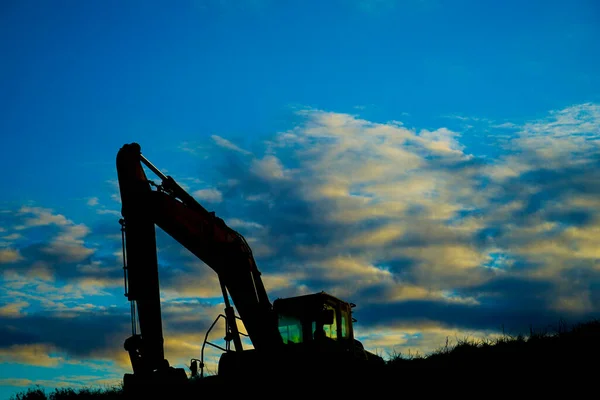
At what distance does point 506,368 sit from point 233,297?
258 inches

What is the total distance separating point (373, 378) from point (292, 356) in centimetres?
195

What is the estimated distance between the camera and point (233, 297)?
17.6 m

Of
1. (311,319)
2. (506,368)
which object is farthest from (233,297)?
(506,368)

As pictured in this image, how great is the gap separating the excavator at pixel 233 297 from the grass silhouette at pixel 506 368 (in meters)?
0.69

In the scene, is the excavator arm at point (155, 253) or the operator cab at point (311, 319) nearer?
Result: the excavator arm at point (155, 253)

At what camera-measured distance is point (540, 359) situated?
1605 cm

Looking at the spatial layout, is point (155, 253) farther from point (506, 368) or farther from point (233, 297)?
point (506, 368)

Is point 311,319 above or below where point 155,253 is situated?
below

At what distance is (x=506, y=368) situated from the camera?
15.6m

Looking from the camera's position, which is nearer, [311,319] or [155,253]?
[155,253]

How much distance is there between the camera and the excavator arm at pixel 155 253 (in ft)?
50.8

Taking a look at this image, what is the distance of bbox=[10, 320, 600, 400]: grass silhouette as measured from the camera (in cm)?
1441

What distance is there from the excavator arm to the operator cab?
291 millimetres

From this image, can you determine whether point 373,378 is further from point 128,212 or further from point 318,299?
point 128,212
